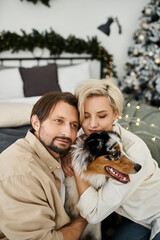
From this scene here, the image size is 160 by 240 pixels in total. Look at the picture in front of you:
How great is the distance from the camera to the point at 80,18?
3.86 meters

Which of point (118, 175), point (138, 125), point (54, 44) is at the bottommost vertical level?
point (138, 125)

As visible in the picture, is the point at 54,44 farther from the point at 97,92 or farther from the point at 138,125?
the point at 97,92

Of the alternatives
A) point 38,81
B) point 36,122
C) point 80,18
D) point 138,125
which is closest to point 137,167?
point 36,122

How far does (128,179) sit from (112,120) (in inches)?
17.8

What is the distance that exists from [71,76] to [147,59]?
1626 mm

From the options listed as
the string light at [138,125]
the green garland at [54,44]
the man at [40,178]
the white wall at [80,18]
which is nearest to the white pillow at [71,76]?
the green garland at [54,44]

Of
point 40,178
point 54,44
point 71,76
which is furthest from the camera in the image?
point 54,44

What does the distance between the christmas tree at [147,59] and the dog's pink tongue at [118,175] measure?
9.74 feet

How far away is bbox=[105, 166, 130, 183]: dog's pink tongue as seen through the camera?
116 centimetres

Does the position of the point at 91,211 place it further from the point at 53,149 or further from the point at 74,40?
the point at 74,40

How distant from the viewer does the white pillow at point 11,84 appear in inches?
112

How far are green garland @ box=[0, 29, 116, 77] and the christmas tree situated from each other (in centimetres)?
50

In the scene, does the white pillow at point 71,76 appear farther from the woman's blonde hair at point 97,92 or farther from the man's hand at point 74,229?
the man's hand at point 74,229

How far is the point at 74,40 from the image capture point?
3699mm
